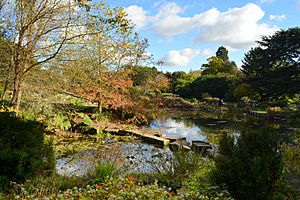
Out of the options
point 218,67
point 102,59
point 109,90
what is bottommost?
point 109,90

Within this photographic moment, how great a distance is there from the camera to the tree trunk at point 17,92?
8328 mm

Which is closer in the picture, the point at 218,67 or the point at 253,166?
the point at 253,166

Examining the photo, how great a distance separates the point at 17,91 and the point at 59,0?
9.76 feet

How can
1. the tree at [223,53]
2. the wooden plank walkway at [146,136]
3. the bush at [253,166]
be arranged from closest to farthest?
1. the bush at [253,166]
2. the wooden plank walkway at [146,136]
3. the tree at [223,53]

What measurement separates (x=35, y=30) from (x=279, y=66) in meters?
19.4

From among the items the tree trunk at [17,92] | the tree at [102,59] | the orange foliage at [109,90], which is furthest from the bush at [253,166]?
the orange foliage at [109,90]

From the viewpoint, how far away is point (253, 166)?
296 cm

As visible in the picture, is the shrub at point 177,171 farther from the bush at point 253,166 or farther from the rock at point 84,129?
the rock at point 84,129

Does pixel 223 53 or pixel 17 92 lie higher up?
pixel 223 53

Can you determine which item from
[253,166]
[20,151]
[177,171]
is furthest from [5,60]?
[253,166]

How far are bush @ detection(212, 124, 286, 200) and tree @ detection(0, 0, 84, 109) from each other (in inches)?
244

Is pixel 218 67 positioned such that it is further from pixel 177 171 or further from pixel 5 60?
pixel 177 171

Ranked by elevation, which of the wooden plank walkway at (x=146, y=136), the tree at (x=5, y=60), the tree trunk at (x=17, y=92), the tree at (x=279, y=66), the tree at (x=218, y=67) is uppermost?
the tree at (x=218, y=67)

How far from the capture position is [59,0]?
8.04 m
